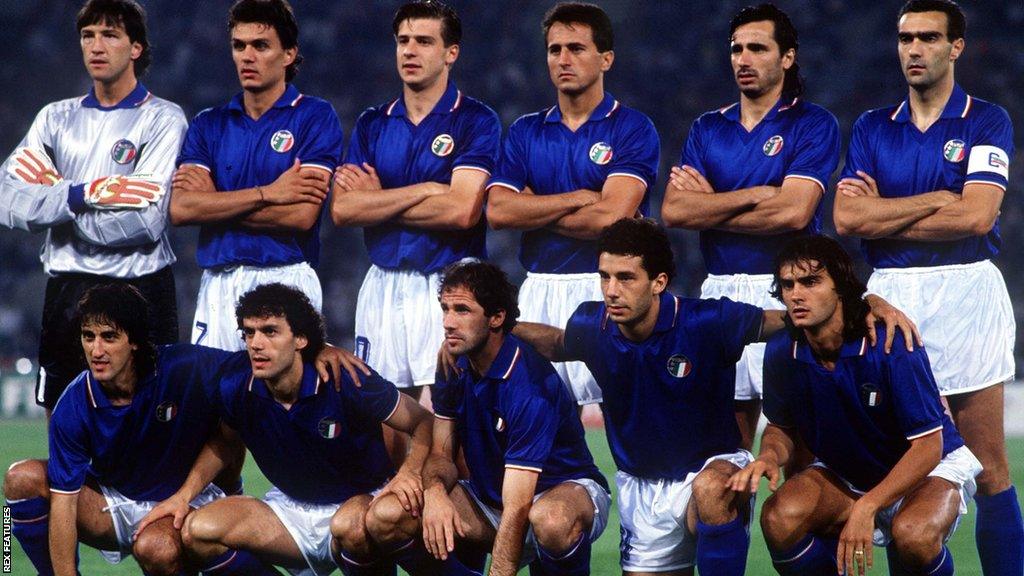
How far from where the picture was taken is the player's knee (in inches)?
173

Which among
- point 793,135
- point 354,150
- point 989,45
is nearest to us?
point 793,135

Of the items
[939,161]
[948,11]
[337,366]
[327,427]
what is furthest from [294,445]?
[948,11]

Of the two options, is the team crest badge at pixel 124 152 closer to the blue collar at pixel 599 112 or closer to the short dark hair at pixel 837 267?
the blue collar at pixel 599 112

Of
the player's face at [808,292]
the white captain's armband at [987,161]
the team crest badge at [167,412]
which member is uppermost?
the white captain's armband at [987,161]

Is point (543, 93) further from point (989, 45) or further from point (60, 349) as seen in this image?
point (60, 349)

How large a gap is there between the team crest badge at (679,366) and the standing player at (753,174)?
0.44m

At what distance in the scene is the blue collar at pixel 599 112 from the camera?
488 centimetres

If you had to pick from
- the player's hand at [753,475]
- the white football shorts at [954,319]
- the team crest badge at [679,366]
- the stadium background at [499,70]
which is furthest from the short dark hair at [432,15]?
the stadium background at [499,70]

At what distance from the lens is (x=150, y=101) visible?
200 inches

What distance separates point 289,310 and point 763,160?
1719 millimetres

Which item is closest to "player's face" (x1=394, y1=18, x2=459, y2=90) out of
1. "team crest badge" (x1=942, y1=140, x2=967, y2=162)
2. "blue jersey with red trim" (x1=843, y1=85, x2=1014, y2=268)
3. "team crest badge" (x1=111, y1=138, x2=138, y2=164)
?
"team crest badge" (x1=111, y1=138, x2=138, y2=164)

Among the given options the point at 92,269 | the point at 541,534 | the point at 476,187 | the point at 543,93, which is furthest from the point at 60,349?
the point at 543,93

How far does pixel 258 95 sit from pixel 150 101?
0.42 metres

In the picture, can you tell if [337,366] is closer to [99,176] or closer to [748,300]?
[99,176]
